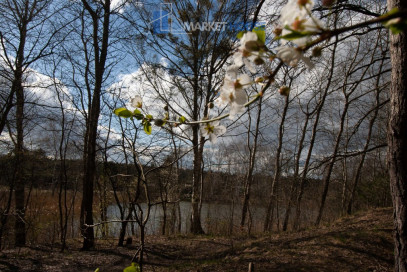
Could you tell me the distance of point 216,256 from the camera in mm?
4922

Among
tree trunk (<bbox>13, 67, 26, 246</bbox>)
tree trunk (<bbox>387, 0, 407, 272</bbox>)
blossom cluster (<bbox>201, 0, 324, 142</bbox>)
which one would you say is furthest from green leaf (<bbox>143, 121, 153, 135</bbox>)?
tree trunk (<bbox>13, 67, 26, 246</bbox>)

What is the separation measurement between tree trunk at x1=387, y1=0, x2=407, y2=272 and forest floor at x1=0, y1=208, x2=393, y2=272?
2.53m

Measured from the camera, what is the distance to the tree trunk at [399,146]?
1298 mm

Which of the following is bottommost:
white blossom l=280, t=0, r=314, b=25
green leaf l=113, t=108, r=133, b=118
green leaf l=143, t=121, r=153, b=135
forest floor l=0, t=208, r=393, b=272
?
forest floor l=0, t=208, r=393, b=272

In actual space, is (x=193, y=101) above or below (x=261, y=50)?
above

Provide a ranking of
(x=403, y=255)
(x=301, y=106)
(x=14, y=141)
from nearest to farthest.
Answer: (x=403, y=255) < (x=14, y=141) < (x=301, y=106)

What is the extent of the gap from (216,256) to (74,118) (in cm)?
500

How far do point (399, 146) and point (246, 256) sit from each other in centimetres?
369

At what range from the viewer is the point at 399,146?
136 centimetres

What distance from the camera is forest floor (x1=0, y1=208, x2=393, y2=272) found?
3.64 m

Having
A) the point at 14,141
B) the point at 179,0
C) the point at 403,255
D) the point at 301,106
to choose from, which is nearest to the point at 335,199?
the point at 301,106

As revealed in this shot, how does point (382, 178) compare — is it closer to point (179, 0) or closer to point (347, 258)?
point (347, 258)

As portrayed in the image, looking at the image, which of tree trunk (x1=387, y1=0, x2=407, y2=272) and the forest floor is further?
the forest floor

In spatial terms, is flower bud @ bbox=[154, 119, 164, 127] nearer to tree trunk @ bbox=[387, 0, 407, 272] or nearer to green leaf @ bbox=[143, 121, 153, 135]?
green leaf @ bbox=[143, 121, 153, 135]
